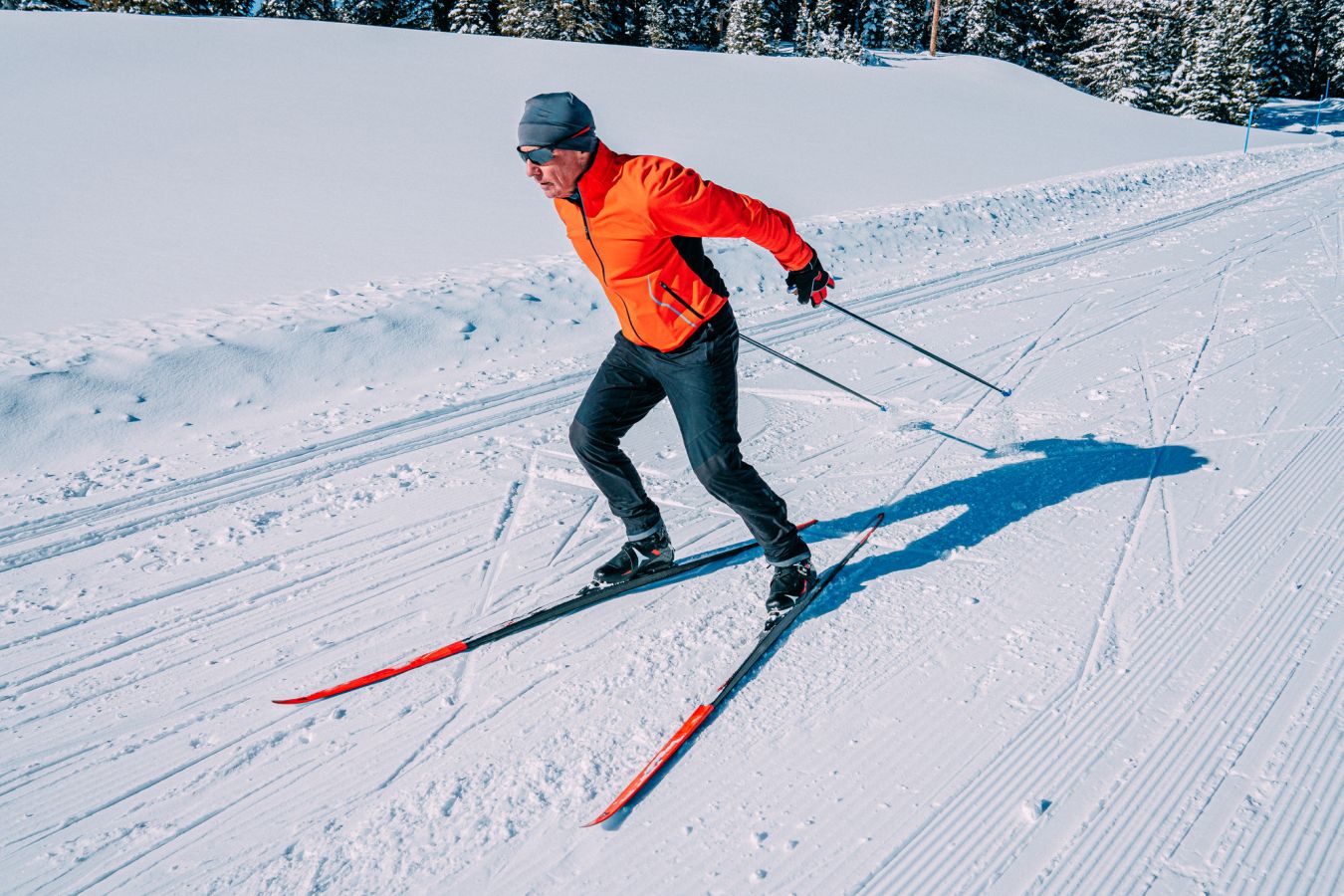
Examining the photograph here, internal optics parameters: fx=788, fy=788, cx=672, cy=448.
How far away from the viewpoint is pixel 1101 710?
2.54 meters

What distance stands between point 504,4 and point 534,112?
38.8 metres

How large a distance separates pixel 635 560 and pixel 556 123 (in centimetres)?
174

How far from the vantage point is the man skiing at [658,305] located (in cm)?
242

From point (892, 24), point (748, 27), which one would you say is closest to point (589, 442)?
point (748, 27)

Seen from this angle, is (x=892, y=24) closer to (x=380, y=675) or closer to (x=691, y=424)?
(x=691, y=424)

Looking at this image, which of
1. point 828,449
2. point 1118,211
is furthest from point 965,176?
point 828,449

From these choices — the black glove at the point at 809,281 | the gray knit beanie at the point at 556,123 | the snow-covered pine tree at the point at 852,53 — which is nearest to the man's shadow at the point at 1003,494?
the black glove at the point at 809,281

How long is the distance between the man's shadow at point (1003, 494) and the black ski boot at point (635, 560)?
26.8 inches

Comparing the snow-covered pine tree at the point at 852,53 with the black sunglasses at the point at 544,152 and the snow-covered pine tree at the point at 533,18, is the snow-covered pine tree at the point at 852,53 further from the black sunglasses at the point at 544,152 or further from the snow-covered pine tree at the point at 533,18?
the black sunglasses at the point at 544,152

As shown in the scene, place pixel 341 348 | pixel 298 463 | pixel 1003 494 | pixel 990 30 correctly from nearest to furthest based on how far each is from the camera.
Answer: pixel 1003 494
pixel 298 463
pixel 341 348
pixel 990 30

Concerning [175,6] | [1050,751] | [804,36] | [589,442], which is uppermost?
[804,36]

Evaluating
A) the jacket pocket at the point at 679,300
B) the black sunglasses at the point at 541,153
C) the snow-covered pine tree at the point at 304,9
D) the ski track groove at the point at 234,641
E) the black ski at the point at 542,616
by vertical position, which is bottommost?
the ski track groove at the point at 234,641

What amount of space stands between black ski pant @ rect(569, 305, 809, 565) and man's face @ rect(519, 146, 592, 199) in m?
0.66

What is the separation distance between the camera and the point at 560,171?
96.8 inches
